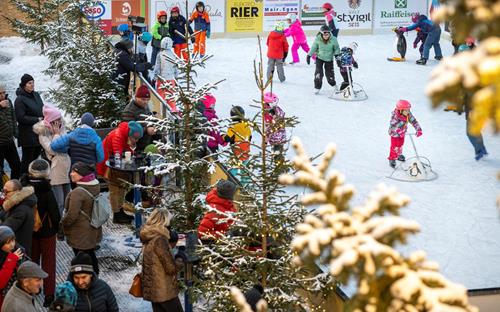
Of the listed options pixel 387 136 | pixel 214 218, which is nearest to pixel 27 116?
pixel 214 218

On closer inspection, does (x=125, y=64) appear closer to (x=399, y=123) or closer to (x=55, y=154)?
(x=399, y=123)

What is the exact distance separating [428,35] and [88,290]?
17951 millimetres

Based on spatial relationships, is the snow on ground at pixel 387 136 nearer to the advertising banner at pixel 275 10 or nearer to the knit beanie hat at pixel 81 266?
the advertising banner at pixel 275 10

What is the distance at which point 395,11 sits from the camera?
1133 inches

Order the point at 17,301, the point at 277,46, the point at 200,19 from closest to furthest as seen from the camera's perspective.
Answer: the point at 17,301 → the point at 277,46 → the point at 200,19

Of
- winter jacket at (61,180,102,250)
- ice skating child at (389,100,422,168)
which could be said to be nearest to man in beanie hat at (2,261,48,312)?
Result: winter jacket at (61,180,102,250)

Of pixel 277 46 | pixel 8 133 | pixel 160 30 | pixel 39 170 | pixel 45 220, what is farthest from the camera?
pixel 160 30

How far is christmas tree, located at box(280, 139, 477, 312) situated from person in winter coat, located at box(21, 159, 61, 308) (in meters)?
6.35

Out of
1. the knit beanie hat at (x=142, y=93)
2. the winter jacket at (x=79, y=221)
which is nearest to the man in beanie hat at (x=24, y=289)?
the winter jacket at (x=79, y=221)

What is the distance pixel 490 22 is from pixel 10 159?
1096 centimetres

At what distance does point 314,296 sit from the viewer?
310 inches

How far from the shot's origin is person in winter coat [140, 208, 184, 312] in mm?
7996

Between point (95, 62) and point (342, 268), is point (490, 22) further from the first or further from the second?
point (95, 62)

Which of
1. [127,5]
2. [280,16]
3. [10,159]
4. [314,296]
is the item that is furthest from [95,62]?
[280,16]
